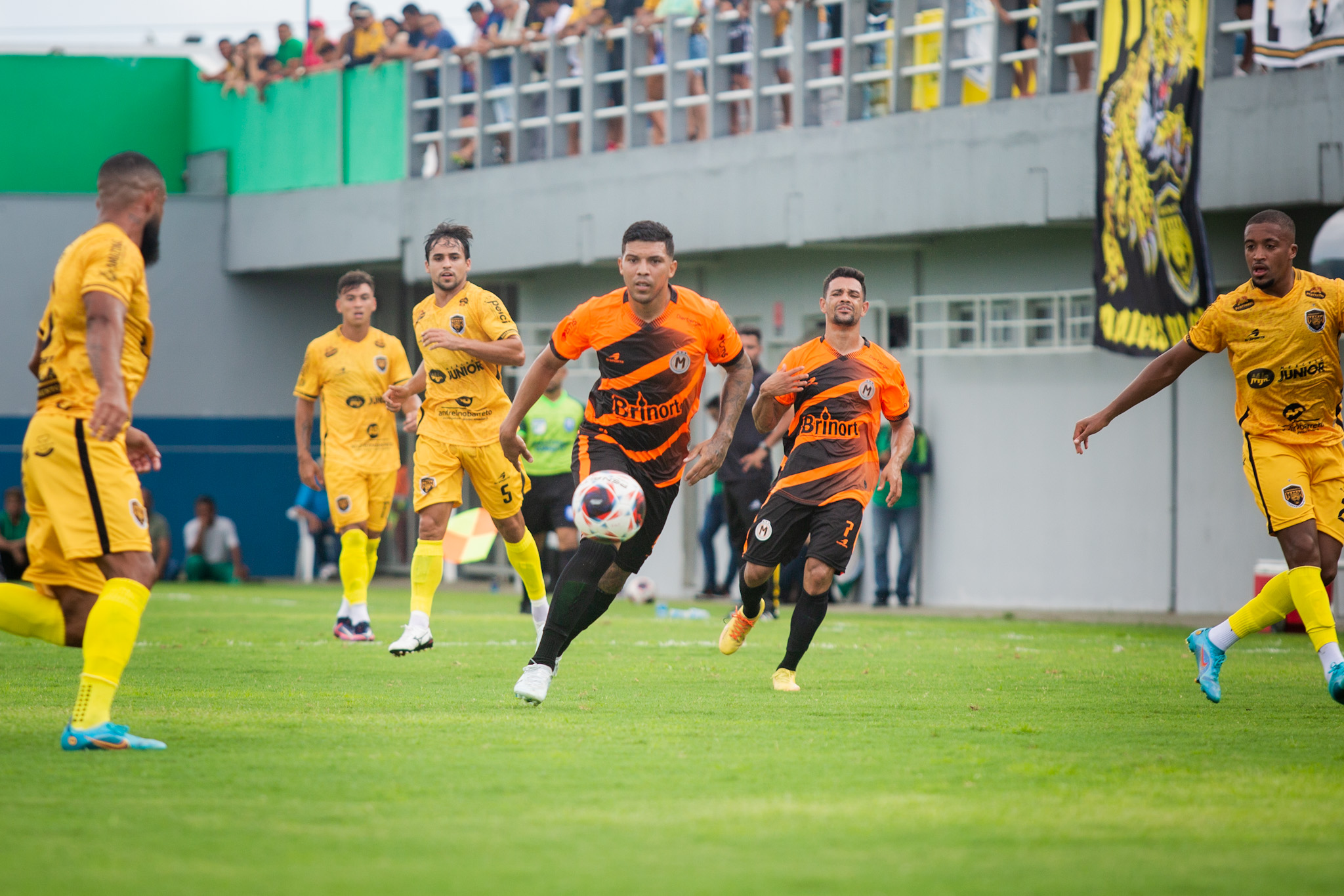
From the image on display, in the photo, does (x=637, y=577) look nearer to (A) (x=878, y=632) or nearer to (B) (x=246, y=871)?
(A) (x=878, y=632)

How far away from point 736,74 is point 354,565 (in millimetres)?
11528

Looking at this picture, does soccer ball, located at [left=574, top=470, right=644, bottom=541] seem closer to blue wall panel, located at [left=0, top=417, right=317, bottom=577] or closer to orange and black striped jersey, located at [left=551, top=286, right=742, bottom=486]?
orange and black striped jersey, located at [left=551, top=286, right=742, bottom=486]

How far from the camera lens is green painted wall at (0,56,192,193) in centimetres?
2948

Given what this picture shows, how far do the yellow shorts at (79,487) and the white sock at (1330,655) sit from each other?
17.7ft

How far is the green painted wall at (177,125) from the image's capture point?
90.2 ft

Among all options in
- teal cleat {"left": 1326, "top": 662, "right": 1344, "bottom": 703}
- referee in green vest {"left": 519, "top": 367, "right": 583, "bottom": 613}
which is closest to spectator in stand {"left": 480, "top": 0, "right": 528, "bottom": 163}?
referee in green vest {"left": 519, "top": 367, "right": 583, "bottom": 613}

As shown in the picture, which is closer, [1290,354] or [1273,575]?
[1290,354]

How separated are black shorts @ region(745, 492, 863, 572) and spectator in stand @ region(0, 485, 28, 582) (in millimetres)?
14478

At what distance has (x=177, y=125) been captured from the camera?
3053 cm

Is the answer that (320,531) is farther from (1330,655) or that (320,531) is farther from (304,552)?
(1330,655)

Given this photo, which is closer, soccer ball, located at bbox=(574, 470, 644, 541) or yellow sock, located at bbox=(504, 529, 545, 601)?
soccer ball, located at bbox=(574, 470, 644, 541)

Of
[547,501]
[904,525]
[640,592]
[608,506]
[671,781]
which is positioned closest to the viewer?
[671,781]

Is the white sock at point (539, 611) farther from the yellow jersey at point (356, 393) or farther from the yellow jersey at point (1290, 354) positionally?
the yellow jersey at point (1290, 354)

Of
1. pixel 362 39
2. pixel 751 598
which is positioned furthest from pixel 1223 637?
pixel 362 39
